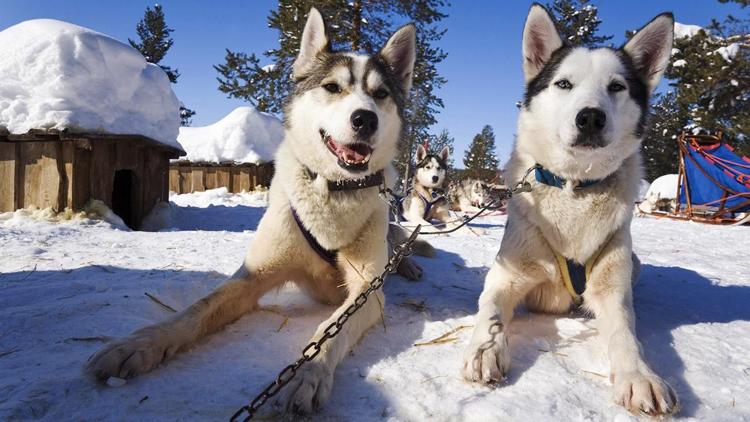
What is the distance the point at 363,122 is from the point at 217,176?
1404 centimetres

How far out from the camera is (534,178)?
2.43 meters

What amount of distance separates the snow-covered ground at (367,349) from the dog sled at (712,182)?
8282 millimetres

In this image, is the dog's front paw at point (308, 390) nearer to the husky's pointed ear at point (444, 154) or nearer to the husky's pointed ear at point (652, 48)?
the husky's pointed ear at point (652, 48)

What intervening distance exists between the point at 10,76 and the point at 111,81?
4.74ft

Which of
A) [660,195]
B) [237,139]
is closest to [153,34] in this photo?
[237,139]

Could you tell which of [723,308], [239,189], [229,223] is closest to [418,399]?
[723,308]

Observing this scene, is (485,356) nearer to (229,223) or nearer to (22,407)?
(22,407)

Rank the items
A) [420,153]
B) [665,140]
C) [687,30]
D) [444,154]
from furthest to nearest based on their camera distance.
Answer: [665,140] < [687,30] < [444,154] < [420,153]

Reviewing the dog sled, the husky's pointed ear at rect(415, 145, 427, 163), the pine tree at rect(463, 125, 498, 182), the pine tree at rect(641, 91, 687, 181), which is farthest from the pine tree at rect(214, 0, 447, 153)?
the pine tree at rect(463, 125, 498, 182)

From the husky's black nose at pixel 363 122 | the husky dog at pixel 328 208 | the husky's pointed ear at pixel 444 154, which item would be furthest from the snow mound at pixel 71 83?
the husky's pointed ear at pixel 444 154

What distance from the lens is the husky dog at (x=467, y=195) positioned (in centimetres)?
1600

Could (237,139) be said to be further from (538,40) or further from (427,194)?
(538,40)

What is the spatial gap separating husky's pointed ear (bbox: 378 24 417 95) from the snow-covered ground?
5.49 ft

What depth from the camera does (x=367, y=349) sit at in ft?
6.45
